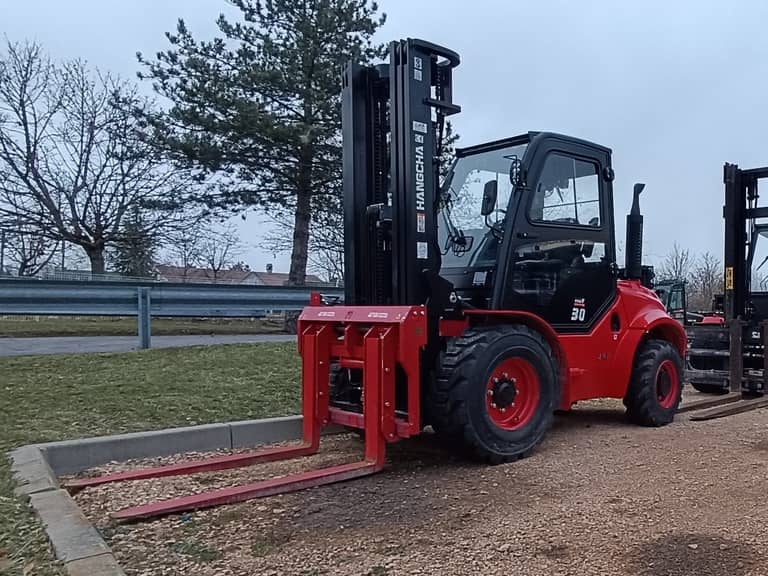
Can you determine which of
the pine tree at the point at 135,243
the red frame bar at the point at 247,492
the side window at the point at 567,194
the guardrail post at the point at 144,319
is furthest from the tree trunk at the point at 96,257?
the red frame bar at the point at 247,492

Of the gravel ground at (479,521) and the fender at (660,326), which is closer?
the gravel ground at (479,521)

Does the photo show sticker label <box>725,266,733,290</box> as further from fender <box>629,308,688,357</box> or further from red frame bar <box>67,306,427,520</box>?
red frame bar <box>67,306,427,520</box>

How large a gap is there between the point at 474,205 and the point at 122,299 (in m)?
5.08

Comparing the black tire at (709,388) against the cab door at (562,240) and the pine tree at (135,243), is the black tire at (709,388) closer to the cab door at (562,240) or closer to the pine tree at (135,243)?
the cab door at (562,240)

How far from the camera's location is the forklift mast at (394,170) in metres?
5.15

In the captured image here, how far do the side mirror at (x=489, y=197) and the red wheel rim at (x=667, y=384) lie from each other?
2514mm

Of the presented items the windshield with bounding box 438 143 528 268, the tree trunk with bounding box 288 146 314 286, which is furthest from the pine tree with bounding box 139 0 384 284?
the windshield with bounding box 438 143 528 268

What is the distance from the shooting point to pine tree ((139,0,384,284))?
18125mm

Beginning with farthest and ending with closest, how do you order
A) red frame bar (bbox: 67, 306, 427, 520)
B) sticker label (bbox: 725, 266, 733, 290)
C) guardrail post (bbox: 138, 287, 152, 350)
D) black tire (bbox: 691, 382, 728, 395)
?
black tire (bbox: 691, 382, 728, 395)
sticker label (bbox: 725, 266, 733, 290)
guardrail post (bbox: 138, 287, 152, 350)
red frame bar (bbox: 67, 306, 427, 520)

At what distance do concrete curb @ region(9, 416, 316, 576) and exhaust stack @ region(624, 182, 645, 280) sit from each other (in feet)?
10.5

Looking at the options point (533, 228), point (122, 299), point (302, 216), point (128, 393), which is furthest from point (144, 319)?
point (302, 216)

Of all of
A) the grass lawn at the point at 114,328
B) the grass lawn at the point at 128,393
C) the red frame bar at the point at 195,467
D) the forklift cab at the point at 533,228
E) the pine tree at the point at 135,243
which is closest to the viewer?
the red frame bar at the point at 195,467

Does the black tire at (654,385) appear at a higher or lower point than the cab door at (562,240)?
lower

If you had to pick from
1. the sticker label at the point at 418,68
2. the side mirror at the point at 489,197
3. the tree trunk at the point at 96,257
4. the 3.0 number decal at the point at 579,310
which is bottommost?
the 3.0 number decal at the point at 579,310
